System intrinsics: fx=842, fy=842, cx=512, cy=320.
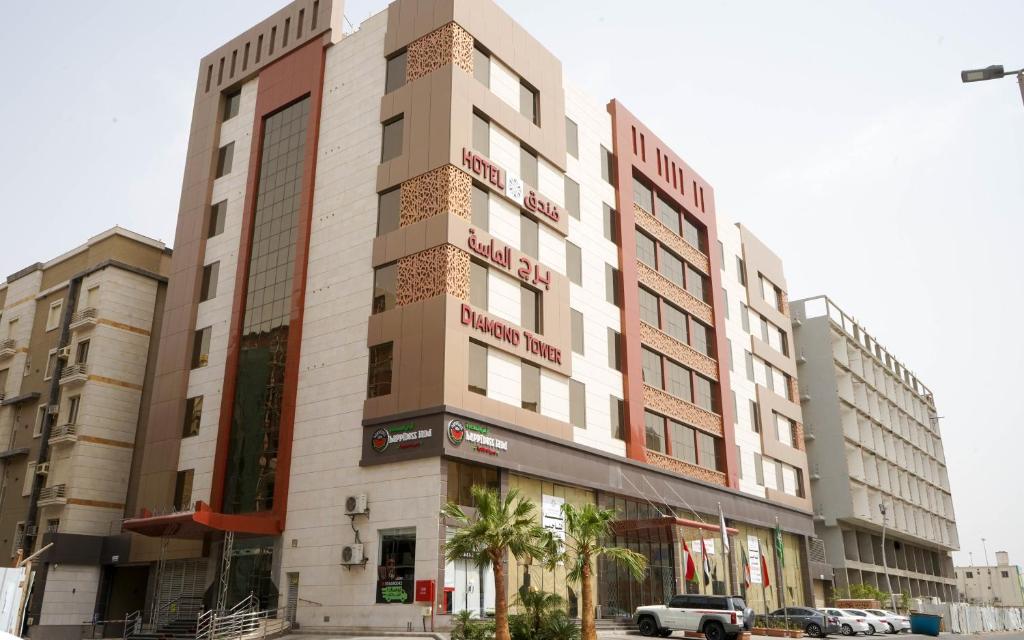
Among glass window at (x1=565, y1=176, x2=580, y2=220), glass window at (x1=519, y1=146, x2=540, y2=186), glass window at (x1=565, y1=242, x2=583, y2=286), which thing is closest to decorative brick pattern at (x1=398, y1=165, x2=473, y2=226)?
glass window at (x1=519, y1=146, x2=540, y2=186)

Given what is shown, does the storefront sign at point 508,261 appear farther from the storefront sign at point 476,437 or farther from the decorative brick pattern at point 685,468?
the decorative brick pattern at point 685,468

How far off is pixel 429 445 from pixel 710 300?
112 feet

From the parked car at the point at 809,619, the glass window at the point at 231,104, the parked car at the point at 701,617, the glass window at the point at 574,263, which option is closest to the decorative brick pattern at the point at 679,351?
the glass window at the point at 574,263

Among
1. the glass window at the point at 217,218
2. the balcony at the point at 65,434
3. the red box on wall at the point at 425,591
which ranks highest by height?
the glass window at the point at 217,218

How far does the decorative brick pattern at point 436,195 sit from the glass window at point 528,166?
510 centimetres

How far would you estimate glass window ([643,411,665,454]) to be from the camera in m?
51.6

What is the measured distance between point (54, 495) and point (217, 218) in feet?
61.5

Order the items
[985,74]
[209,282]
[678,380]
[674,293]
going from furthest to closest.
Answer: [674,293] < [678,380] < [209,282] < [985,74]

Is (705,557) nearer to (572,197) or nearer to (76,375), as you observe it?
(572,197)

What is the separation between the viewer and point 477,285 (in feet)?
133

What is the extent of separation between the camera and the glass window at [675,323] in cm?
5748

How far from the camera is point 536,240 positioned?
45562 mm

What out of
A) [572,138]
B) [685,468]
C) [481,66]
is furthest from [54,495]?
[685,468]

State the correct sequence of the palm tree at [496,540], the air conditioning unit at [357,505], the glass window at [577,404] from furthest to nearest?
the glass window at [577,404] < the air conditioning unit at [357,505] < the palm tree at [496,540]
